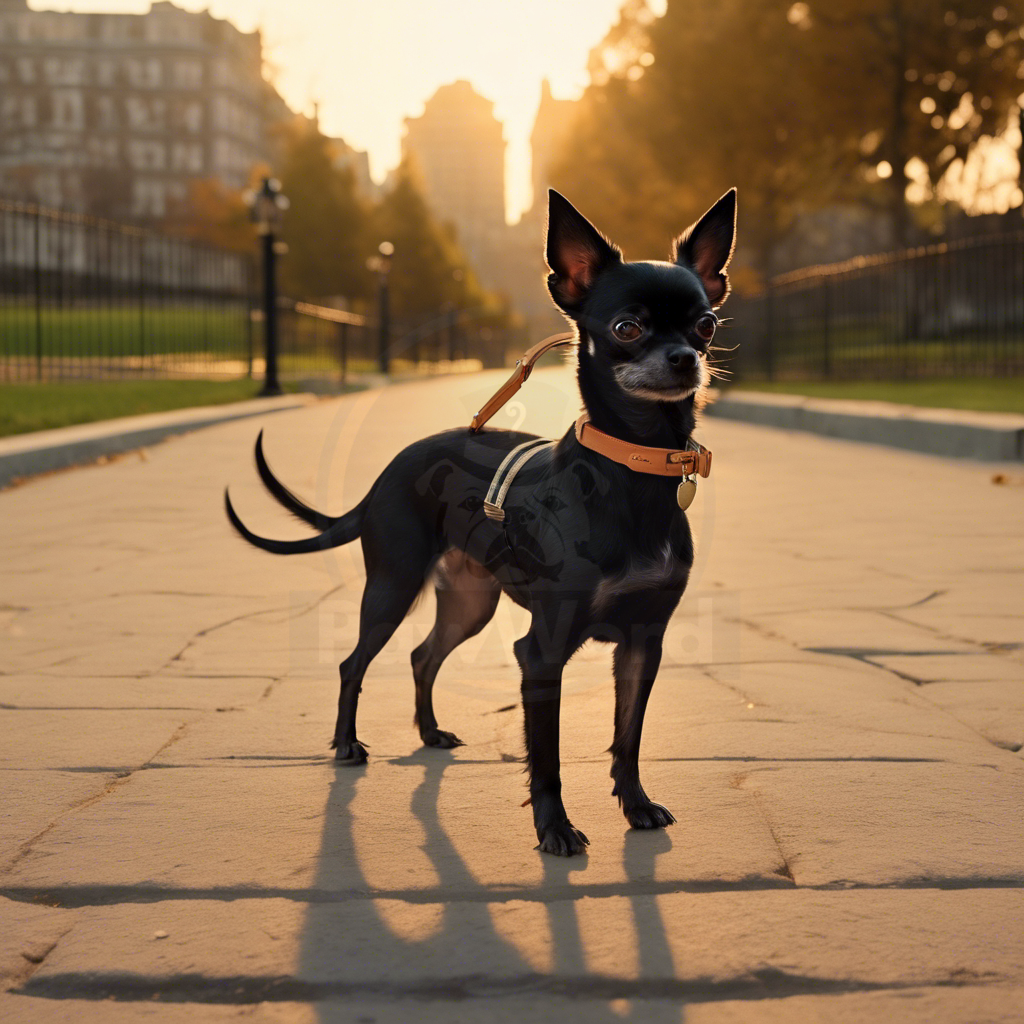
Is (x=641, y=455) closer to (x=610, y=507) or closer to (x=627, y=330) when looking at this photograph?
(x=610, y=507)

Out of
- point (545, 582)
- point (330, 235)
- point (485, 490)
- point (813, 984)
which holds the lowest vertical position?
point (813, 984)

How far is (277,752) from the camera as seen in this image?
10.8ft

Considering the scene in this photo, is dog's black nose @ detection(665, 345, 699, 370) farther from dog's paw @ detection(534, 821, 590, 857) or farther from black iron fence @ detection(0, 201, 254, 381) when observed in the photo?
black iron fence @ detection(0, 201, 254, 381)

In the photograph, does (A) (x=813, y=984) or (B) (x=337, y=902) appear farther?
(B) (x=337, y=902)

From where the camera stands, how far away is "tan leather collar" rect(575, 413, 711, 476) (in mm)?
2719

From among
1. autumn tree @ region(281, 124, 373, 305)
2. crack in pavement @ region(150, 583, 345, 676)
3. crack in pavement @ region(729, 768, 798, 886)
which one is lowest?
crack in pavement @ region(729, 768, 798, 886)

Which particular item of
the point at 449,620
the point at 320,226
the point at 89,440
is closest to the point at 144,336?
the point at 89,440

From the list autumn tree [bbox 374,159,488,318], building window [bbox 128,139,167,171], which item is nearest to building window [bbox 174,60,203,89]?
building window [bbox 128,139,167,171]

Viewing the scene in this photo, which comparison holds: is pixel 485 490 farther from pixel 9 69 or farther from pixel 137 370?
pixel 9 69

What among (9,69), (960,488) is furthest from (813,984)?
(9,69)

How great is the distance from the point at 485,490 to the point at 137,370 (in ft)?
55.5

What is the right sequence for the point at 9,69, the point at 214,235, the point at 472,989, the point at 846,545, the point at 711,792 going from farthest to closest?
the point at 9,69
the point at 214,235
the point at 846,545
the point at 711,792
the point at 472,989

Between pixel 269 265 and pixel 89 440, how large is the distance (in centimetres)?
976

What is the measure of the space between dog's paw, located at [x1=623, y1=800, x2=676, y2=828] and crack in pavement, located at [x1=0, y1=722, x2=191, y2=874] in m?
1.25
